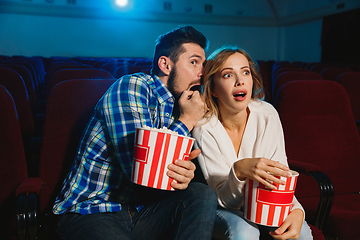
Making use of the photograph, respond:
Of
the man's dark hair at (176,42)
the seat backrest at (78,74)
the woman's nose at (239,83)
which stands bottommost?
the woman's nose at (239,83)

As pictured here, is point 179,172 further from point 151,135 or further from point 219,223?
point 219,223

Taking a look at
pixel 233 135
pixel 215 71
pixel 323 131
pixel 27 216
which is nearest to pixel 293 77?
pixel 323 131

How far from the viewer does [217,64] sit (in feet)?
3.84

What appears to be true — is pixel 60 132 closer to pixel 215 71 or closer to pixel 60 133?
pixel 60 133

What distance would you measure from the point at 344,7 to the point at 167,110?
11478 millimetres

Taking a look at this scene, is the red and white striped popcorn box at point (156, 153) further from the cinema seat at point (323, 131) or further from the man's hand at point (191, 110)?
the cinema seat at point (323, 131)

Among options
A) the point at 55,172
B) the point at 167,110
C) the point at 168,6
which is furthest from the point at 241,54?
the point at 168,6

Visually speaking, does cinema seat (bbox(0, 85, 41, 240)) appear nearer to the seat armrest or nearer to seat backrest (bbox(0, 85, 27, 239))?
seat backrest (bbox(0, 85, 27, 239))

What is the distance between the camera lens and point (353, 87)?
9.58 ft

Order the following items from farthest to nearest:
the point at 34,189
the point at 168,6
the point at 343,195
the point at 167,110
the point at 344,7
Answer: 1. the point at 168,6
2. the point at 344,7
3. the point at 343,195
4. the point at 167,110
5. the point at 34,189

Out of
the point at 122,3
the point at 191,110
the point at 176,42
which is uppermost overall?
the point at 122,3

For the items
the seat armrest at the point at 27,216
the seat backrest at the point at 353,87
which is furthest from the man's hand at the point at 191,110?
the seat backrest at the point at 353,87

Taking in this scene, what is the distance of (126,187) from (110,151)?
0.49ft

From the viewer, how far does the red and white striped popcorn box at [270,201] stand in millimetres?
833
